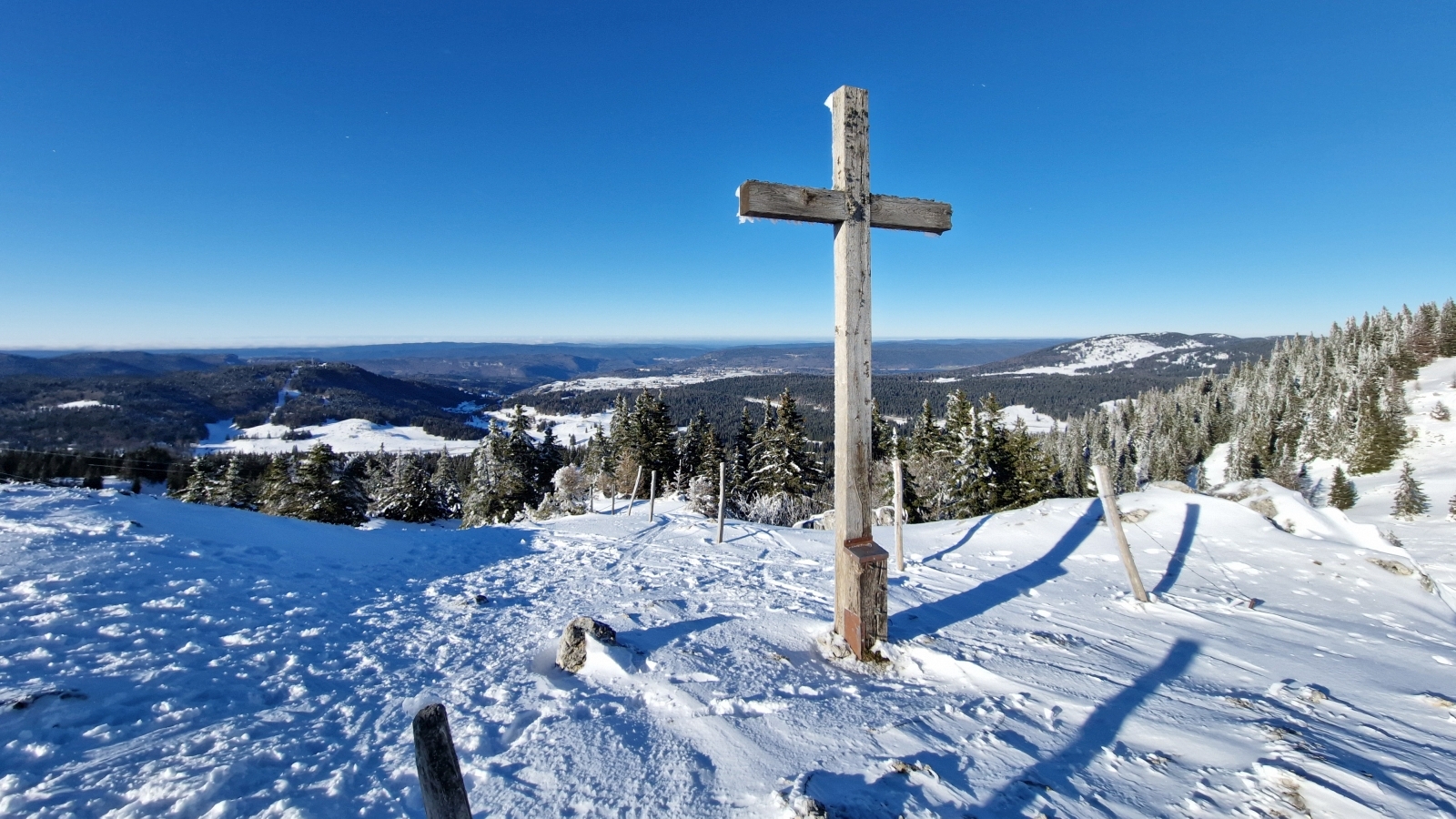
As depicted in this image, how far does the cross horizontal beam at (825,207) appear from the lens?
4.32 meters

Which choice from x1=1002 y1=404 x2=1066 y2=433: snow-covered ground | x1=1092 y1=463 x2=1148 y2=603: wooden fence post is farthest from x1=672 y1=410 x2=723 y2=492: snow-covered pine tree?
x1=1002 y1=404 x2=1066 y2=433: snow-covered ground

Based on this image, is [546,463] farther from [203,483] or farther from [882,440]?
[882,440]

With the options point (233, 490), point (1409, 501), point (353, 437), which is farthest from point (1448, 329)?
point (353, 437)

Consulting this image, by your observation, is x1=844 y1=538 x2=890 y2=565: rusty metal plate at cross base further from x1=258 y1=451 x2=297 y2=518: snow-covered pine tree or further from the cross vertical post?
x1=258 y1=451 x2=297 y2=518: snow-covered pine tree

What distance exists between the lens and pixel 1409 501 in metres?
35.3

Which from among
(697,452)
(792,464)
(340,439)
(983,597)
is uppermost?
(983,597)

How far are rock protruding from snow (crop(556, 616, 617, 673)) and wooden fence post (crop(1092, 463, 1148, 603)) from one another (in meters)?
5.95

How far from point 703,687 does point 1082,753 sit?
244cm

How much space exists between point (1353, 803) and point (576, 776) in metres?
3.94

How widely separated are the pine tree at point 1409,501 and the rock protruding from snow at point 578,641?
175 ft

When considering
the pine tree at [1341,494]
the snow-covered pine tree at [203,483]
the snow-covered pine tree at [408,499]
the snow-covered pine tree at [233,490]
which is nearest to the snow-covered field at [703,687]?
the snow-covered pine tree at [233,490]

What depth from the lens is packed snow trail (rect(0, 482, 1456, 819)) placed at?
2.89m

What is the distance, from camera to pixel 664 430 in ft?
126

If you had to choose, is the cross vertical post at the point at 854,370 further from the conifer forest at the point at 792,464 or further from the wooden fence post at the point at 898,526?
the conifer forest at the point at 792,464
